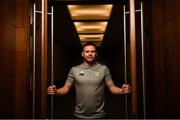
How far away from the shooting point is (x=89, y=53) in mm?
2566

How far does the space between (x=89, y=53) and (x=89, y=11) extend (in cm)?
400

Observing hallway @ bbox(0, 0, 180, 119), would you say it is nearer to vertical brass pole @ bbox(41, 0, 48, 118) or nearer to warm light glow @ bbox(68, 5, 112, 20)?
vertical brass pole @ bbox(41, 0, 48, 118)

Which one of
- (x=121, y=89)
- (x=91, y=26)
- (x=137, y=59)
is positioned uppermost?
(x=91, y=26)

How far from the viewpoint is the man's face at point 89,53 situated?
2541 millimetres

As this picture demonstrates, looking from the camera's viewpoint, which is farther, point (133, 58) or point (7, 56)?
point (7, 56)

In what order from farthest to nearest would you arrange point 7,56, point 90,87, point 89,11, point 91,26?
point 91,26, point 89,11, point 7,56, point 90,87

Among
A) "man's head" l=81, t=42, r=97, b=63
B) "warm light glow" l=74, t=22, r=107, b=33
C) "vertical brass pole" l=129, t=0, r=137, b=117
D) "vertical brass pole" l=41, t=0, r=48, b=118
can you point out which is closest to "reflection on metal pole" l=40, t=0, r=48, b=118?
"vertical brass pole" l=41, t=0, r=48, b=118

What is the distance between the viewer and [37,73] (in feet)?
8.64

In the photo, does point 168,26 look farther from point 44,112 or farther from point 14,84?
point 14,84

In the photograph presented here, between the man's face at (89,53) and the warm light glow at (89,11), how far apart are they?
11.3 ft

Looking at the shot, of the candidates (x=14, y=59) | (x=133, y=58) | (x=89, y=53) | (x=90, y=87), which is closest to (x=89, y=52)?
(x=89, y=53)

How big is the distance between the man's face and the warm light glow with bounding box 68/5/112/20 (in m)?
3.44

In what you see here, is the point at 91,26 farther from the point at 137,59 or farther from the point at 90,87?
the point at 90,87

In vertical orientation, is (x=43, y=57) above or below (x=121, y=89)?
above
